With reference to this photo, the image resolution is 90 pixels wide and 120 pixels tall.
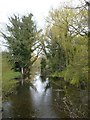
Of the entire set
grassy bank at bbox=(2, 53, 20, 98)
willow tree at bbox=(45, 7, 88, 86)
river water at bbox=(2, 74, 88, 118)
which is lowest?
river water at bbox=(2, 74, 88, 118)

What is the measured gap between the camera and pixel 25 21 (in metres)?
37.3

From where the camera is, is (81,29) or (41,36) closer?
(81,29)

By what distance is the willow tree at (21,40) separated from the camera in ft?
117

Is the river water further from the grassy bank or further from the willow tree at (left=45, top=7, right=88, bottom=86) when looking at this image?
the grassy bank

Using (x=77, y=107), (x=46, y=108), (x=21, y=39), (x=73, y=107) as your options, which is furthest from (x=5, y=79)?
(x=21, y=39)

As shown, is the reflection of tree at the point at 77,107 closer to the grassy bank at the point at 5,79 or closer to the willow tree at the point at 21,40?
the grassy bank at the point at 5,79

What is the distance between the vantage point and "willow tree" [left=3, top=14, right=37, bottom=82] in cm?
3578

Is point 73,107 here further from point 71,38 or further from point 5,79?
point 71,38

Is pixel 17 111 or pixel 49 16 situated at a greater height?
pixel 49 16

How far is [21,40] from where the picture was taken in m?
35.9

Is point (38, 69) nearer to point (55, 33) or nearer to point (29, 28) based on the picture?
point (29, 28)

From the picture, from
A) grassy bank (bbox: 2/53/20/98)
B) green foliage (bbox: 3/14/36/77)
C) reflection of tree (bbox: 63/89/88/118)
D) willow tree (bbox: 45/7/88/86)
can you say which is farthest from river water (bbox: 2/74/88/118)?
green foliage (bbox: 3/14/36/77)

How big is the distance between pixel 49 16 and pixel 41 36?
428 inches

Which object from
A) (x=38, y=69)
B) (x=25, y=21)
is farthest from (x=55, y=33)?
(x=38, y=69)
